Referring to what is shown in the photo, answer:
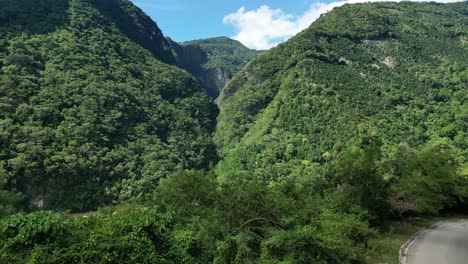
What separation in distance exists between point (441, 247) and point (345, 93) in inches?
3351

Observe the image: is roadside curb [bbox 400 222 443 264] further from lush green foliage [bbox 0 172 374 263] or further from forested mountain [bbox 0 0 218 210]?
forested mountain [bbox 0 0 218 210]

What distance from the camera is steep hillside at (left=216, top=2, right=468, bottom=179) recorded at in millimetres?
89938

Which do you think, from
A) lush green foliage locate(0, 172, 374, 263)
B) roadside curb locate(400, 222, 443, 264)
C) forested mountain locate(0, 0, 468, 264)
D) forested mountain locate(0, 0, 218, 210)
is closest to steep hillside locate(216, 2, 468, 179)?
forested mountain locate(0, 0, 468, 264)

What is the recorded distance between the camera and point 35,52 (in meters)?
97.2

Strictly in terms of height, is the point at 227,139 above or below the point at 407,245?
below

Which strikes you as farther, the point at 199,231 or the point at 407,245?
the point at 407,245

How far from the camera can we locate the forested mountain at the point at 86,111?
66875mm

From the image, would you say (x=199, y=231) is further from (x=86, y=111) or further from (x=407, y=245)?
(x=86, y=111)

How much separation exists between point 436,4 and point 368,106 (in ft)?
425

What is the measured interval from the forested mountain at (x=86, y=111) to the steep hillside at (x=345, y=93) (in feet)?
52.6

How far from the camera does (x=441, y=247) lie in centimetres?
2309

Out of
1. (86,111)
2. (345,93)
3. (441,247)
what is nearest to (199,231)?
(441,247)

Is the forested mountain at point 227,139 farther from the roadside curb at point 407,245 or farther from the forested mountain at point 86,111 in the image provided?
the roadside curb at point 407,245

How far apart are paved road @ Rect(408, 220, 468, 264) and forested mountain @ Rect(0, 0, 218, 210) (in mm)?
37281
